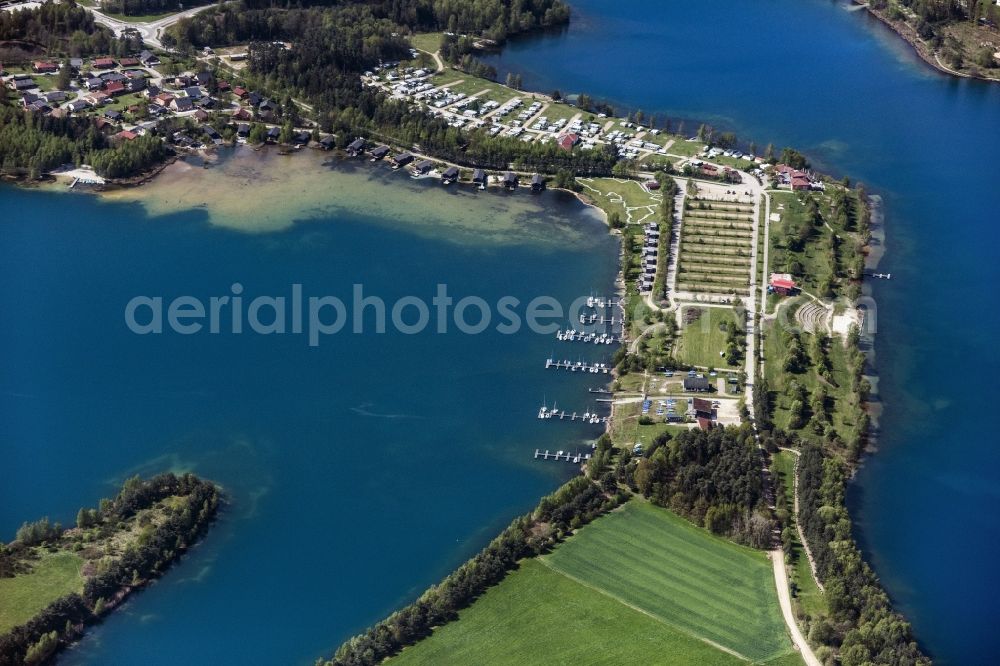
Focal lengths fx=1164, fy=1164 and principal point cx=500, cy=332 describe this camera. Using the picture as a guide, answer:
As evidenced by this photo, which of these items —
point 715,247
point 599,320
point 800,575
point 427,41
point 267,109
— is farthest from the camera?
point 427,41

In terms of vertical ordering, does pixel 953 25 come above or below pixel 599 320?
above

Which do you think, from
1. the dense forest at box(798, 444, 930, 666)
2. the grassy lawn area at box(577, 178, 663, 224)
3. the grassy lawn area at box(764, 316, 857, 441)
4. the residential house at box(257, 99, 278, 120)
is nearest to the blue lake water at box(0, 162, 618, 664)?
the grassy lawn area at box(577, 178, 663, 224)

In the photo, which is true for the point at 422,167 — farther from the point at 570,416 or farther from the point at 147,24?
the point at 147,24

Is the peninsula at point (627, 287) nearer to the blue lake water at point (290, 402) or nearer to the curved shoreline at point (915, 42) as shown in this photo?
the blue lake water at point (290, 402)

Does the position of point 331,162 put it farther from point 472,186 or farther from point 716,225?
point 716,225

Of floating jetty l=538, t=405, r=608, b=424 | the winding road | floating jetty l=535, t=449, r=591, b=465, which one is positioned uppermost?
the winding road

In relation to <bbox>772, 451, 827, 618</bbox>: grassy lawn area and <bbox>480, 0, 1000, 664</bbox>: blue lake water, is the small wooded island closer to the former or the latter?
<bbox>772, 451, 827, 618</bbox>: grassy lawn area

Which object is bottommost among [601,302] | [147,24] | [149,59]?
[601,302]

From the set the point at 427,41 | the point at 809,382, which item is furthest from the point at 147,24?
the point at 809,382
